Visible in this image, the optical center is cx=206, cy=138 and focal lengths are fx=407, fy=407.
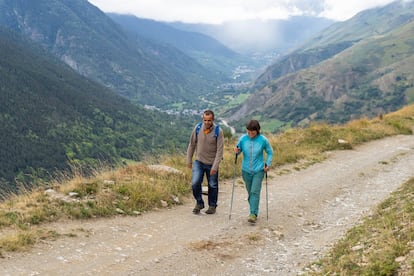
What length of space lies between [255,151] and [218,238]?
7.87 feet

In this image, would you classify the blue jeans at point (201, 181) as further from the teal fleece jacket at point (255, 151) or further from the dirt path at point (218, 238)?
the teal fleece jacket at point (255, 151)

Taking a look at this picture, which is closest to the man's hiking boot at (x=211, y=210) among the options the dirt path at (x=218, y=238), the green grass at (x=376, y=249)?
the dirt path at (x=218, y=238)

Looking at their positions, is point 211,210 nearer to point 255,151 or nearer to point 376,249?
point 255,151

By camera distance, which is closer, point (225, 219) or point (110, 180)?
point (225, 219)

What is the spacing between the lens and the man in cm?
1057

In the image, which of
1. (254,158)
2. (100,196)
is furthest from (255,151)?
(100,196)

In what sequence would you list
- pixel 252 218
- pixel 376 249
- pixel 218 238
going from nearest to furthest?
1. pixel 376 249
2. pixel 218 238
3. pixel 252 218

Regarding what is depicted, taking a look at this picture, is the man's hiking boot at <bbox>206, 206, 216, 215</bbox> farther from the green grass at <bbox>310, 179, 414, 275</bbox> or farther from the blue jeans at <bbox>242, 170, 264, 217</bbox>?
the green grass at <bbox>310, 179, 414, 275</bbox>

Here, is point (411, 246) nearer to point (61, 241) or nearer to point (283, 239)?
point (283, 239)

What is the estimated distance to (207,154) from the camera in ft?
35.3

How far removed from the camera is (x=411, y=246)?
6.39 metres

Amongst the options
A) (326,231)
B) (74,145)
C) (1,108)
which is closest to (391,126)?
(326,231)

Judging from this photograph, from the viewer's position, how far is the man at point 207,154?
1057cm

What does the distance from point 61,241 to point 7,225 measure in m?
1.33
